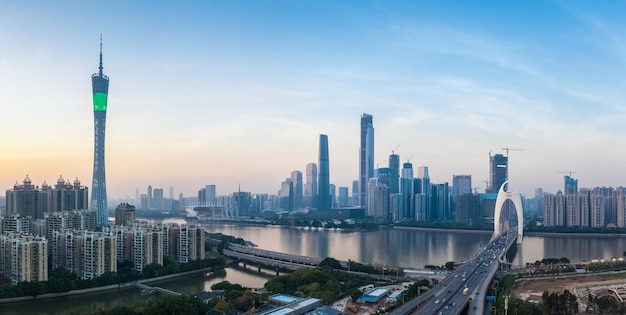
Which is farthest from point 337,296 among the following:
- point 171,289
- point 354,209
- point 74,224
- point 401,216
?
point 354,209

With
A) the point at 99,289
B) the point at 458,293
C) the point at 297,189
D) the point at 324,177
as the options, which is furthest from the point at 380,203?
the point at 458,293

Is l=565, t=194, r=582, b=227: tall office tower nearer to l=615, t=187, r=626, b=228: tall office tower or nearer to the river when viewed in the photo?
l=615, t=187, r=626, b=228: tall office tower

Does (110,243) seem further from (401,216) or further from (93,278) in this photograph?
(401,216)

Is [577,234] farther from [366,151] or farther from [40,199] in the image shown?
[366,151]

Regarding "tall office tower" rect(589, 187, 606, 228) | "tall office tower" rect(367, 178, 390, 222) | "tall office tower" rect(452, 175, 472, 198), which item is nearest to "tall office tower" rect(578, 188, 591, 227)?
"tall office tower" rect(589, 187, 606, 228)

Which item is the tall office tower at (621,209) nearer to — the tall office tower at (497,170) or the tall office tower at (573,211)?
the tall office tower at (573,211)
